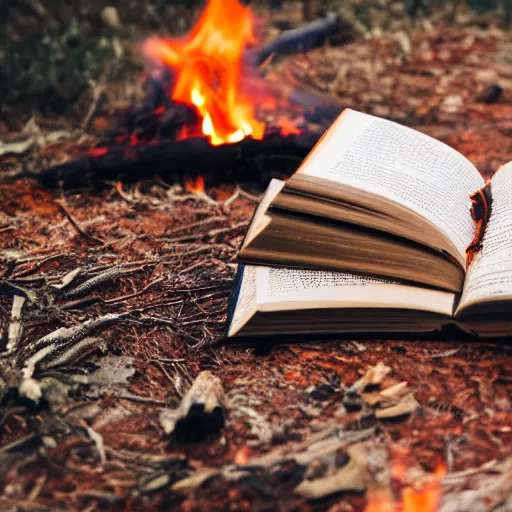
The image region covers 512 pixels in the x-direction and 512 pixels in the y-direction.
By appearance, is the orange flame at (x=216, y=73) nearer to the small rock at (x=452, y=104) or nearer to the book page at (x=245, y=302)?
the small rock at (x=452, y=104)

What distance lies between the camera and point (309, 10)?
20.0 ft

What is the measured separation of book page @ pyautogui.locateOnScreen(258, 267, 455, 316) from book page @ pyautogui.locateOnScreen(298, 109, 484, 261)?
20 cm

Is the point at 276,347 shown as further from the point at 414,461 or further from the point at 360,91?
the point at 360,91

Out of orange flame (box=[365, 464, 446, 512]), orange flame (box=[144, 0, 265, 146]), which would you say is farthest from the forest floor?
orange flame (box=[144, 0, 265, 146])

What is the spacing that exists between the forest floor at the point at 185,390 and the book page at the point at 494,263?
0.92 ft

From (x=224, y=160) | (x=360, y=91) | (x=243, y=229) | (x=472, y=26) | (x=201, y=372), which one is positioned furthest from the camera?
(x=472, y=26)

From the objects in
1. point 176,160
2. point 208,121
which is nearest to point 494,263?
point 176,160

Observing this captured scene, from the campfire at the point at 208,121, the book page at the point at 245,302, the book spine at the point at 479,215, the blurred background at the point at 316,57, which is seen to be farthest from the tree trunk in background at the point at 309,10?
the book page at the point at 245,302

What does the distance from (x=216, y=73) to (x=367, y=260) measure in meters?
2.34

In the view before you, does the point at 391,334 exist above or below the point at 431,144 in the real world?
below

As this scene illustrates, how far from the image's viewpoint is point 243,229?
329 cm

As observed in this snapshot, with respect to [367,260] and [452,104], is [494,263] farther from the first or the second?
[452,104]

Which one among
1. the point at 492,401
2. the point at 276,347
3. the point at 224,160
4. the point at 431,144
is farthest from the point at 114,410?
the point at 224,160

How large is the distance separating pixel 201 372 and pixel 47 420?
512 mm
